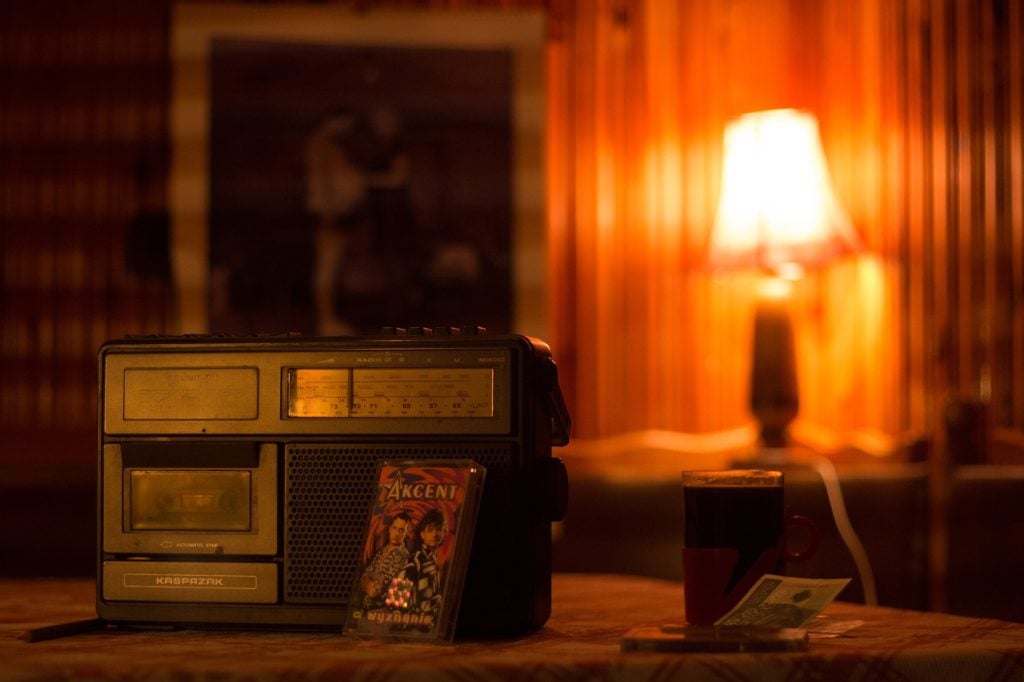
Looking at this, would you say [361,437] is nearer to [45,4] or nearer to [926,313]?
[926,313]

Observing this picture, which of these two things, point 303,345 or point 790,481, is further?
point 790,481

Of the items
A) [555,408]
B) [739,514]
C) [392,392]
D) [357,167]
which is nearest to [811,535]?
[739,514]

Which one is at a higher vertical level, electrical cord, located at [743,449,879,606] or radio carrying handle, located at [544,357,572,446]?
radio carrying handle, located at [544,357,572,446]

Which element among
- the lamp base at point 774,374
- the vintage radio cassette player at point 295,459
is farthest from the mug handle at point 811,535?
Answer: the lamp base at point 774,374

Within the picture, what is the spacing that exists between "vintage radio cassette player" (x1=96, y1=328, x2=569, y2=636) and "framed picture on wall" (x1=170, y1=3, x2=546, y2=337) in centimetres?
137

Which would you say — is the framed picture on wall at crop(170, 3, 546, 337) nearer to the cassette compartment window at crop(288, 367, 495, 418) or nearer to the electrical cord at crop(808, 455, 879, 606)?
the electrical cord at crop(808, 455, 879, 606)

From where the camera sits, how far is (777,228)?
2.07 m

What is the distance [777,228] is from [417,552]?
1.41 metres

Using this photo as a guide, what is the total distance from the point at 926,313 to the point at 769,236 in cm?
36

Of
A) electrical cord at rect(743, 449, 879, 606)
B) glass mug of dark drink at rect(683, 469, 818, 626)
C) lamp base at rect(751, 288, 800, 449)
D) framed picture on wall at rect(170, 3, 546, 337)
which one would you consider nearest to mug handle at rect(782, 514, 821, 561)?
glass mug of dark drink at rect(683, 469, 818, 626)

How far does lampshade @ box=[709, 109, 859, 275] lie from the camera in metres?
2.06

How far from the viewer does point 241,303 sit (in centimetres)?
226

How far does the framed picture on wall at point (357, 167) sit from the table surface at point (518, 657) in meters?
1.41

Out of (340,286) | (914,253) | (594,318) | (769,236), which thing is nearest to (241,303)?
(340,286)
